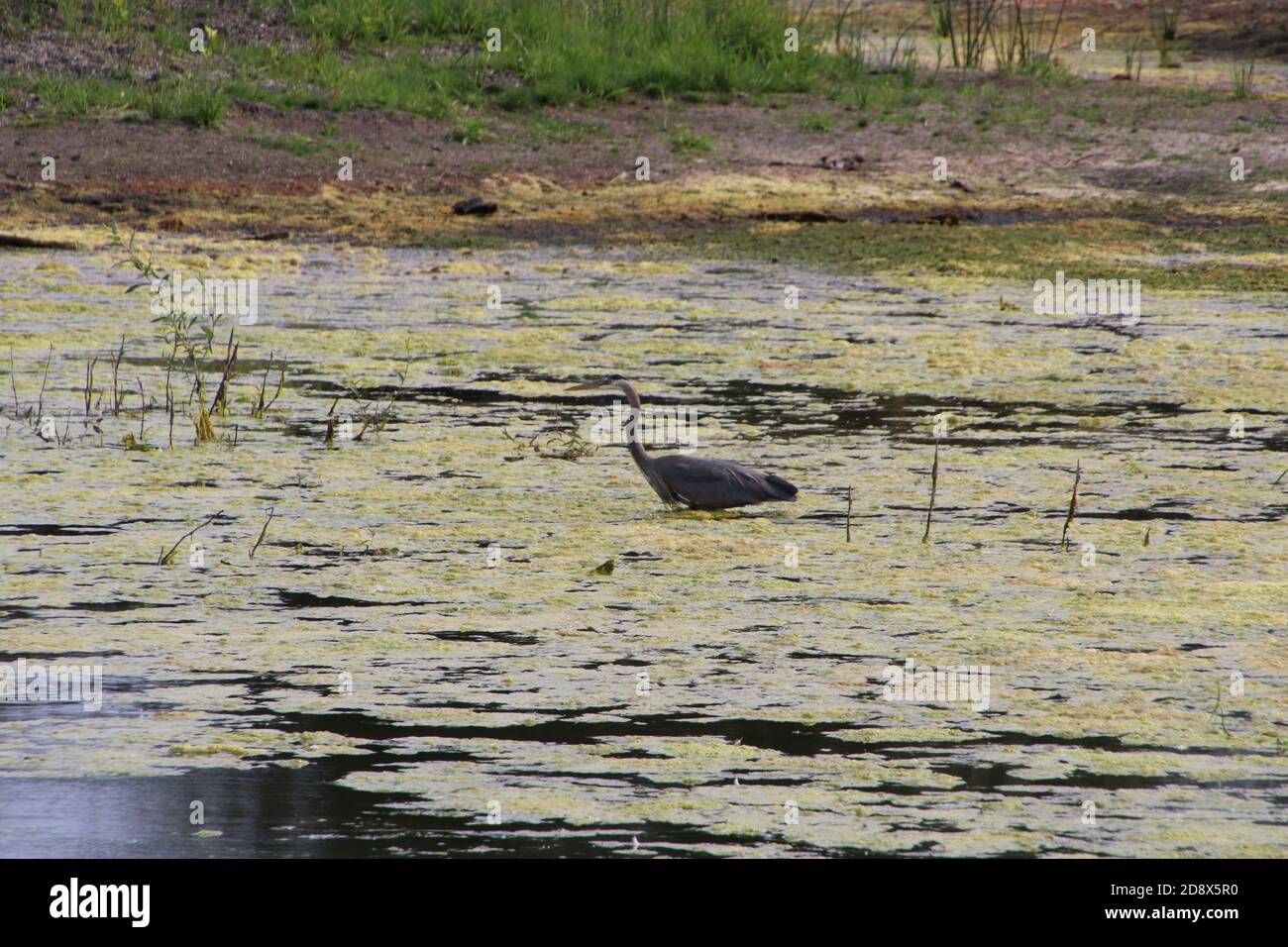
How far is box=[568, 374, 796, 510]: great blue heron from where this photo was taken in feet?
19.4

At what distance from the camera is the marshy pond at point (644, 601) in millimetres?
3646

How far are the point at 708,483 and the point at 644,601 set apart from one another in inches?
37.8

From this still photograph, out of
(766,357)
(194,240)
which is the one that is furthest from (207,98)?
(766,357)

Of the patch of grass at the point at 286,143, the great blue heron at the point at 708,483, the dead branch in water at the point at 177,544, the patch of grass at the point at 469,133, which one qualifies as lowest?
the dead branch in water at the point at 177,544

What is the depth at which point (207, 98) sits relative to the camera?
14062mm

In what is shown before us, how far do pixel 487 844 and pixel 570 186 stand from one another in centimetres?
1073
